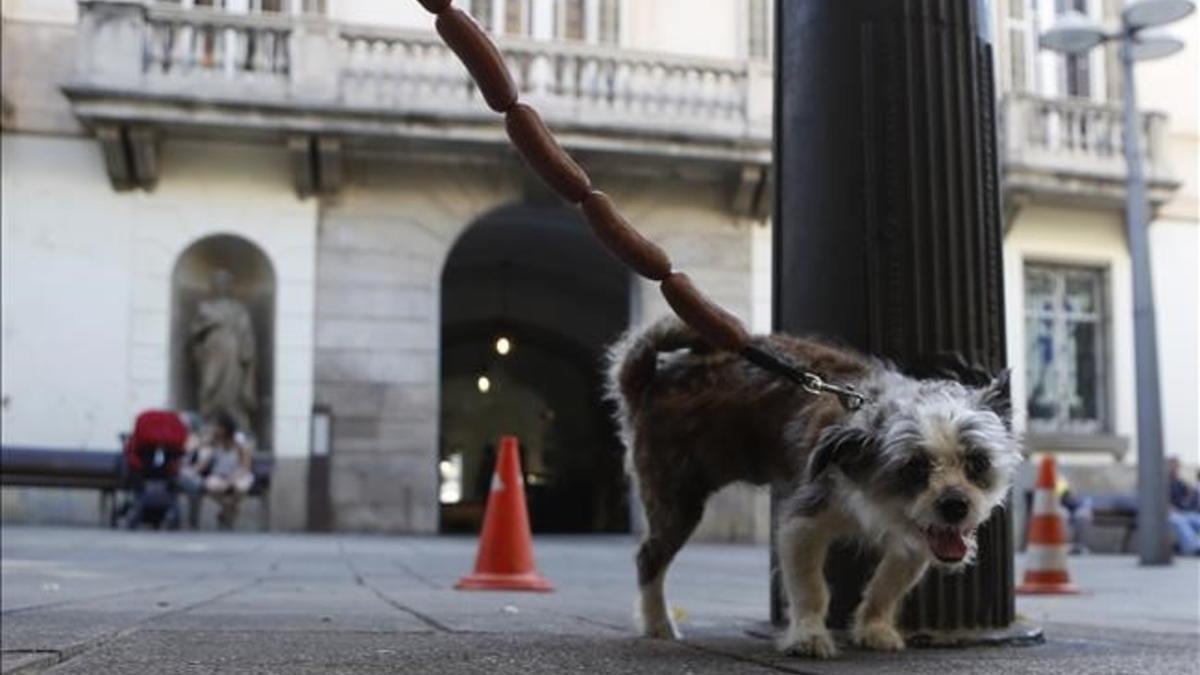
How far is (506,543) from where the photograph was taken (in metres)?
8.12

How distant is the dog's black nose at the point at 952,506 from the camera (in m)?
3.28

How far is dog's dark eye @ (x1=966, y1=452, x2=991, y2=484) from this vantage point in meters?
3.34

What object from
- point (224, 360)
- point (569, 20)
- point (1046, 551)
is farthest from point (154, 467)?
point (1046, 551)

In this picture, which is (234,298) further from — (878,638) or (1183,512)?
(878,638)

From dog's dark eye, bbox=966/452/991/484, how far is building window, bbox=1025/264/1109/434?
19.5m

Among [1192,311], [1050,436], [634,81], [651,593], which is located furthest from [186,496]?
[1192,311]

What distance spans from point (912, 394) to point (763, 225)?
686 inches

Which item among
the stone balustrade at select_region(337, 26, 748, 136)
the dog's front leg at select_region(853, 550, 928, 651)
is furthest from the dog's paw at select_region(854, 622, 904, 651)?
the stone balustrade at select_region(337, 26, 748, 136)

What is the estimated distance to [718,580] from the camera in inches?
377

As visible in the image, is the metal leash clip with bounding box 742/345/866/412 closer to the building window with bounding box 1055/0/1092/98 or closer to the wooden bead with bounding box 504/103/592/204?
the wooden bead with bounding box 504/103/592/204

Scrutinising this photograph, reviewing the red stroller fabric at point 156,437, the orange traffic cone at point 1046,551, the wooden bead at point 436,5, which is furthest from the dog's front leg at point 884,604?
the red stroller fabric at point 156,437

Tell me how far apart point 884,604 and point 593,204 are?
1.44 metres

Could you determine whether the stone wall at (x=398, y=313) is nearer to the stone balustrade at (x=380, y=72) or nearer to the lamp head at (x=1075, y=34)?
the stone balustrade at (x=380, y=72)

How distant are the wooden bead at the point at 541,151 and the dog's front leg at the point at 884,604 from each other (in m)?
1.39
